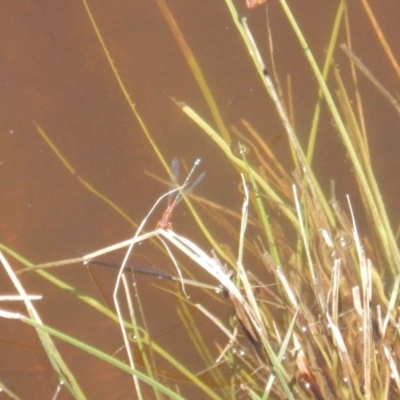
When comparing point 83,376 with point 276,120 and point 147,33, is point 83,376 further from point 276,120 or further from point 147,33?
point 147,33

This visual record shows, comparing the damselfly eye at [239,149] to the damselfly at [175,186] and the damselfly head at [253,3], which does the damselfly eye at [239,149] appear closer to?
the damselfly at [175,186]

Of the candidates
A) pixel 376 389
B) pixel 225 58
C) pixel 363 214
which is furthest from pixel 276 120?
pixel 376 389

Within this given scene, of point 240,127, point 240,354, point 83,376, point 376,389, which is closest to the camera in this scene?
point 376,389

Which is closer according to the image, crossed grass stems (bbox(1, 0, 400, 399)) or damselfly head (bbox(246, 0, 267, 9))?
crossed grass stems (bbox(1, 0, 400, 399))

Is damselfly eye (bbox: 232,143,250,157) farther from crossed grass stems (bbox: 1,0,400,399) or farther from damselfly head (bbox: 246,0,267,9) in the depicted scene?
A: damselfly head (bbox: 246,0,267,9)

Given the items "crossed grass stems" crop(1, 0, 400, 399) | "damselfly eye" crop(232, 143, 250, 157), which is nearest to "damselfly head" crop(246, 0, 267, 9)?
"crossed grass stems" crop(1, 0, 400, 399)

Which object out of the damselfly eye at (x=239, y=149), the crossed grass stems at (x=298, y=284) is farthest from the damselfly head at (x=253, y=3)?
the damselfly eye at (x=239, y=149)

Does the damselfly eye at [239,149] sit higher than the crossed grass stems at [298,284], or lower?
higher

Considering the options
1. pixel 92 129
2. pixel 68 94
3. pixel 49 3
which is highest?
pixel 49 3
